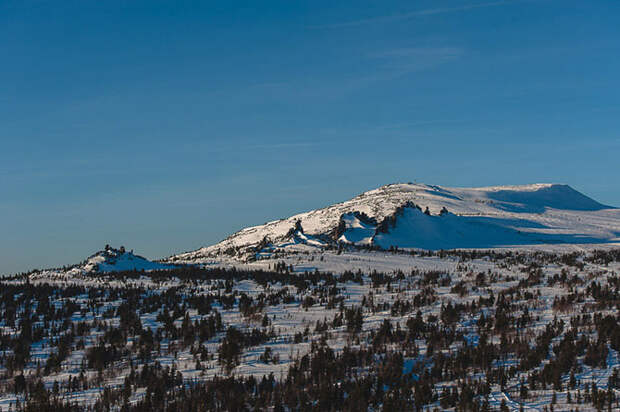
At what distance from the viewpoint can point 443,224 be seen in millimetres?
57031

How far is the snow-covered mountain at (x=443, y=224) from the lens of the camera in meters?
51.1

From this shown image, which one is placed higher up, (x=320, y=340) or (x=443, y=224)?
(x=443, y=224)

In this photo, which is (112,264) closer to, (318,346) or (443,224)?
(318,346)

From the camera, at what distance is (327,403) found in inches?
433

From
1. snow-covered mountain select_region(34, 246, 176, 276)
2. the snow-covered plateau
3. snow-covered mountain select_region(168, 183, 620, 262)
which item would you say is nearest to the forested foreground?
the snow-covered plateau

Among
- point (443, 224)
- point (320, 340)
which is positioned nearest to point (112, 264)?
point (320, 340)

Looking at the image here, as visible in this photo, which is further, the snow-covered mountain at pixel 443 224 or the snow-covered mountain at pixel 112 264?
the snow-covered mountain at pixel 443 224

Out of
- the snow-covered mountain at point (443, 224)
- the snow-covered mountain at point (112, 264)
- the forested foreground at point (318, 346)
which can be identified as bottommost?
the forested foreground at point (318, 346)

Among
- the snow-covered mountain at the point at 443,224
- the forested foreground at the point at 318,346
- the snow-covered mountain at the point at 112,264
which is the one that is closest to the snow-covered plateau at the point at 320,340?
the forested foreground at the point at 318,346

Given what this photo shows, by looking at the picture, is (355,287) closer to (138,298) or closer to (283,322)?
(283,322)

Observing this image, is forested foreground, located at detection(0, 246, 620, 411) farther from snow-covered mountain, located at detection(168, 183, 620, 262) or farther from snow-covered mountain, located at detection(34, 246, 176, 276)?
snow-covered mountain, located at detection(168, 183, 620, 262)

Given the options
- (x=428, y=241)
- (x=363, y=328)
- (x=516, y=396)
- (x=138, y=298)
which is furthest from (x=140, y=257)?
(x=516, y=396)

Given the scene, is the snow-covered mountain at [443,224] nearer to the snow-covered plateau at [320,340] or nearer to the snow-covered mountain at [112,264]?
the snow-covered mountain at [112,264]

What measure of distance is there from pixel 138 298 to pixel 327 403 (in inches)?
568
